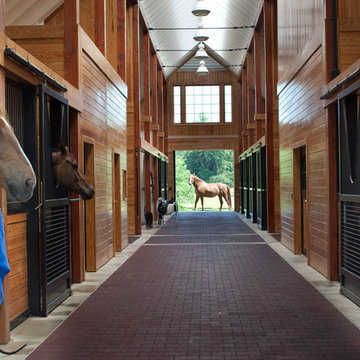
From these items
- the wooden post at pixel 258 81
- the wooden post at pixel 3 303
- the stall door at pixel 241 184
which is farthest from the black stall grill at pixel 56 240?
the stall door at pixel 241 184

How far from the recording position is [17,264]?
4676mm

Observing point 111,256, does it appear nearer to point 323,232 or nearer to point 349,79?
point 323,232

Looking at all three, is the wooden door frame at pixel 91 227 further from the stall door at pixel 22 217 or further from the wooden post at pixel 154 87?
the wooden post at pixel 154 87

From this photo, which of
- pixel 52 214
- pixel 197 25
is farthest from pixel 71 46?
pixel 197 25

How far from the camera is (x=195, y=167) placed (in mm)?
40031

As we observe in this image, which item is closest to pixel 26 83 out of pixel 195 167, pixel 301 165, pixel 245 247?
pixel 301 165

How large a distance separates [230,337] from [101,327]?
3.58 ft

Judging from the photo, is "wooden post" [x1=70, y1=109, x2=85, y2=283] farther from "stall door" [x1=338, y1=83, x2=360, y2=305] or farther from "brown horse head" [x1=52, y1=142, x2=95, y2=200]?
"stall door" [x1=338, y1=83, x2=360, y2=305]

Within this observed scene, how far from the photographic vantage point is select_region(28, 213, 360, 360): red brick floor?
3.92m

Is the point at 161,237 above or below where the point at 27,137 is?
below

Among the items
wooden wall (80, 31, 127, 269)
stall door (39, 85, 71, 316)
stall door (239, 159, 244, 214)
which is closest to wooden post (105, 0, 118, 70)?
wooden wall (80, 31, 127, 269)

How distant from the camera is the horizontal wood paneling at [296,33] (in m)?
7.30

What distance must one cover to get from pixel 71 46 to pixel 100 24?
7.02ft

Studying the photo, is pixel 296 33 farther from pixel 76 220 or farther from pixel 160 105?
pixel 160 105
